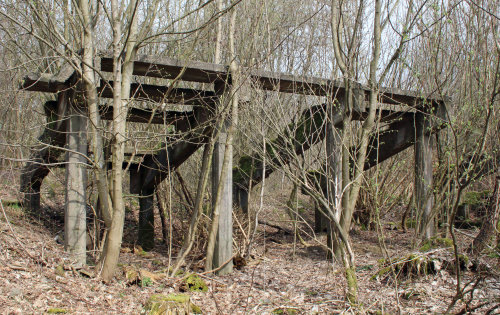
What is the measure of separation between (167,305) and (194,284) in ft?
4.94

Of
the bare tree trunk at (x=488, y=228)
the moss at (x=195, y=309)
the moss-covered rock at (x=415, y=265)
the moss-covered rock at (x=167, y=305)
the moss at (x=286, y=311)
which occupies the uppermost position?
the bare tree trunk at (x=488, y=228)

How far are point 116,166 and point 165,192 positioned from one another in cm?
311

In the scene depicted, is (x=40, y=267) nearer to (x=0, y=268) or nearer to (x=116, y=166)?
(x=0, y=268)

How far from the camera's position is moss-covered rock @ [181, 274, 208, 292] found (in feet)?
18.2

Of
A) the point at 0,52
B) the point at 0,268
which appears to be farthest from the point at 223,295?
the point at 0,52

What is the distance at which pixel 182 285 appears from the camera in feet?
18.3

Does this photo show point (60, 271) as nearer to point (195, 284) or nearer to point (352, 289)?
point (195, 284)

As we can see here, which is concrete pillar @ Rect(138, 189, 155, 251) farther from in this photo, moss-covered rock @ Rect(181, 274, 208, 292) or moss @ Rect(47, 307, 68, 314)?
moss @ Rect(47, 307, 68, 314)

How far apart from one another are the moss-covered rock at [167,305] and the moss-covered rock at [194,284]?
3.91 ft

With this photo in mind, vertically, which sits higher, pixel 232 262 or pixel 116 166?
pixel 116 166

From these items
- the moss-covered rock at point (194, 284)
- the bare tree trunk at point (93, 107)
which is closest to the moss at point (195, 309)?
the moss-covered rock at point (194, 284)

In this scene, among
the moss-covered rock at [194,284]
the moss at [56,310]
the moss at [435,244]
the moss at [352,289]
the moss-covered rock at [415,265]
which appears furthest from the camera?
the moss at [435,244]

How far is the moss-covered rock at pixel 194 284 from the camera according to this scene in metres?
5.54

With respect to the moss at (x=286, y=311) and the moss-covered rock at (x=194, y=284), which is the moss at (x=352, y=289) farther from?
the moss-covered rock at (x=194, y=284)
